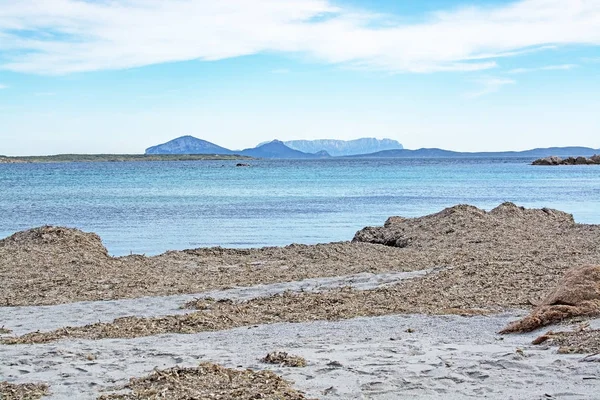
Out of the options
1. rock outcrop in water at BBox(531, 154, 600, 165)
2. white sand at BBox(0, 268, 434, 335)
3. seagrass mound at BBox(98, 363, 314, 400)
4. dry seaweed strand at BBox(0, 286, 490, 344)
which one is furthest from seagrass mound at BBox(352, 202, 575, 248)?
rock outcrop in water at BBox(531, 154, 600, 165)

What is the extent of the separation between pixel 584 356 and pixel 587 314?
6.28 feet

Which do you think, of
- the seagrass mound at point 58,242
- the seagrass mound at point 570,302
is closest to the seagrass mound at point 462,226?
the seagrass mound at point 58,242

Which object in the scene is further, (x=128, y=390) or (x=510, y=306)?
(x=510, y=306)

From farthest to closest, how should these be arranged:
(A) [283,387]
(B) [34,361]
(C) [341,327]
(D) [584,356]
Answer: (C) [341,327], (B) [34,361], (D) [584,356], (A) [283,387]

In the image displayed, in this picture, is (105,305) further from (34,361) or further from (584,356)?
(584,356)

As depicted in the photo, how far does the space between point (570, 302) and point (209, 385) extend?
4.76 m

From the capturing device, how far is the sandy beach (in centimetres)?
649

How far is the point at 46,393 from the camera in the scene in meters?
6.34

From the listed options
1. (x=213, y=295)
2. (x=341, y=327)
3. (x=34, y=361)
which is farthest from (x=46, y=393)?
(x=213, y=295)

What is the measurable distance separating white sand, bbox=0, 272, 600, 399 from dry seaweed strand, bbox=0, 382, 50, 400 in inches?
5.1

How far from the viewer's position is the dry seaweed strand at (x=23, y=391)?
20.5 ft

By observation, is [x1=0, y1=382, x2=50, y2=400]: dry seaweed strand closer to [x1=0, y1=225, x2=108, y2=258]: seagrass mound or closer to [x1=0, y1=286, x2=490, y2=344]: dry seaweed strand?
[x1=0, y1=286, x2=490, y2=344]: dry seaweed strand

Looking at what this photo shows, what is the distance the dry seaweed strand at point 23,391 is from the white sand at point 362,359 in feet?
0.43

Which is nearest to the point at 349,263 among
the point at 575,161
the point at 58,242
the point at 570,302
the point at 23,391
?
the point at 58,242
